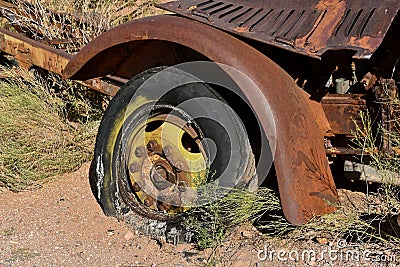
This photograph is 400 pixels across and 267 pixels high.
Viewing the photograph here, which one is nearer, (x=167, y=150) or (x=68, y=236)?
(x=167, y=150)

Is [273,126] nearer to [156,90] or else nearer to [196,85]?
[196,85]

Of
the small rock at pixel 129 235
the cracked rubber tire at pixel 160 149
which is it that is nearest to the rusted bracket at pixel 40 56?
the cracked rubber tire at pixel 160 149

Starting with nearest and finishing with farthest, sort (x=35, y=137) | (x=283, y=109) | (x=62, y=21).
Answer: (x=283, y=109) < (x=35, y=137) < (x=62, y=21)

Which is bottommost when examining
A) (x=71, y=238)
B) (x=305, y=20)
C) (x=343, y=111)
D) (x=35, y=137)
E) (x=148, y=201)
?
(x=71, y=238)

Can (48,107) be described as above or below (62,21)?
below

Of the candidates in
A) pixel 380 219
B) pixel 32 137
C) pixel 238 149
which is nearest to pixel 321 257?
pixel 380 219

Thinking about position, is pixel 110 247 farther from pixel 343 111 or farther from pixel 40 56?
pixel 40 56

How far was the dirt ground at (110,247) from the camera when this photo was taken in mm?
3568

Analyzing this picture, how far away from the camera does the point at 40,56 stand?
4.91 meters

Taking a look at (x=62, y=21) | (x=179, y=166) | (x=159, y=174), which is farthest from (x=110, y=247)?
(x=62, y=21)

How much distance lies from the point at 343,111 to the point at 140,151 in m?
1.24

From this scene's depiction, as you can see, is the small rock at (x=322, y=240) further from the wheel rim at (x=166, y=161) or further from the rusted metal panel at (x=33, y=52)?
the rusted metal panel at (x=33, y=52)

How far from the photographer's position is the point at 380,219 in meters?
3.59

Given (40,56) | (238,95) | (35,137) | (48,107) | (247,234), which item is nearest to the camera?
(238,95)
